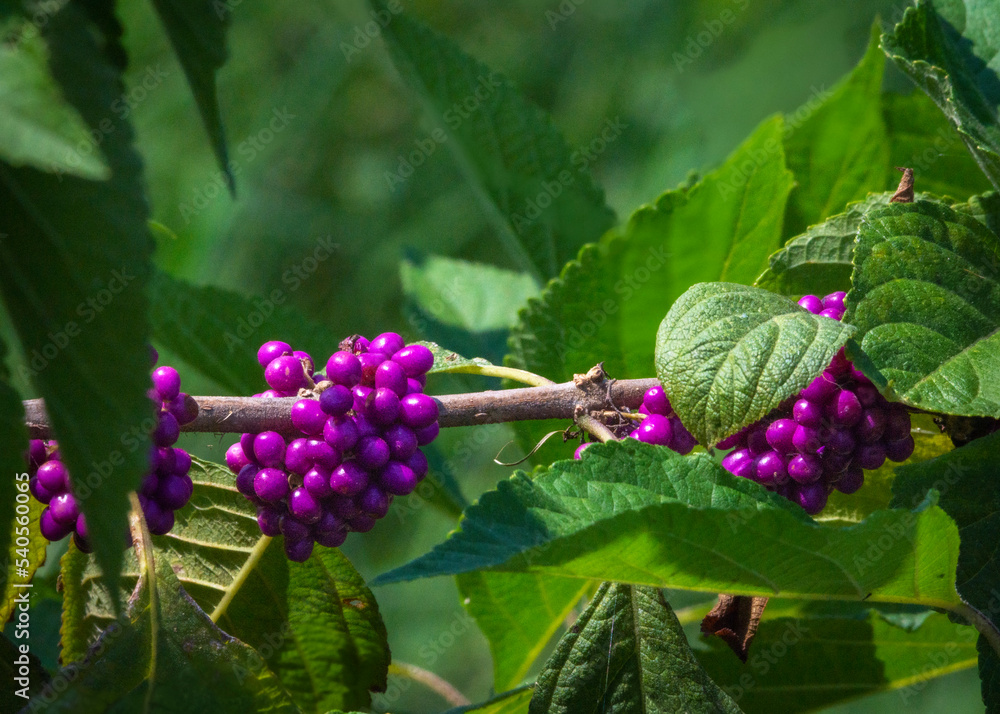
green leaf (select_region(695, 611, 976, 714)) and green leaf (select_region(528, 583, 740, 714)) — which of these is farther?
green leaf (select_region(695, 611, 976, 714))

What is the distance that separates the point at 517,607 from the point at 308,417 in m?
0.52

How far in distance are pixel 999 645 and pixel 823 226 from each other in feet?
1.55

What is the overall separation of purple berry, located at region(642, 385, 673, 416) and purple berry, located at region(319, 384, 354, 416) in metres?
0.33

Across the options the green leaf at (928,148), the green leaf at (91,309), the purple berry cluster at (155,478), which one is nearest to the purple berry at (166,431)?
the purple berry cluster at (155,478)

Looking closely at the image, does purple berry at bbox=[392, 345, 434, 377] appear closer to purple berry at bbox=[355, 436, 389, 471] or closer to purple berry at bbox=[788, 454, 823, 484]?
purple berry at bbox=[355, 436, 389, 471]

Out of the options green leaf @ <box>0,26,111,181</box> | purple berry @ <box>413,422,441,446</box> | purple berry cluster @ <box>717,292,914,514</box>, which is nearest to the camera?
green leaf @ <box>0,26,111,181</box>

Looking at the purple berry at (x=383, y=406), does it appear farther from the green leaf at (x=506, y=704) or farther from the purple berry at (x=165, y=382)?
the green leaf at (x=506, y=704)

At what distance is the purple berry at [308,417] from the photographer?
0.94m

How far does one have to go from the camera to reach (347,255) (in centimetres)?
397

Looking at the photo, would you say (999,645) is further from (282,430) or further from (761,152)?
(282,430)

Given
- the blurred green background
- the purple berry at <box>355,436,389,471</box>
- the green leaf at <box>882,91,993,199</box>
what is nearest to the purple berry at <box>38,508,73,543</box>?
the purple berry at <box>355,436,389,471</box>

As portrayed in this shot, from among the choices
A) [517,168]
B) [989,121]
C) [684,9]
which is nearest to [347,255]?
[684,9]

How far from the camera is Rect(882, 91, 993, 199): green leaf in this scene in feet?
4.16

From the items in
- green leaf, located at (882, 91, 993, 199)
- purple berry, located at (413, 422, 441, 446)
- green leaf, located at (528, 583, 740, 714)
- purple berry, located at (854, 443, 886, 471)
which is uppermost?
green leaf, located at (882, 91, 993, 199)
